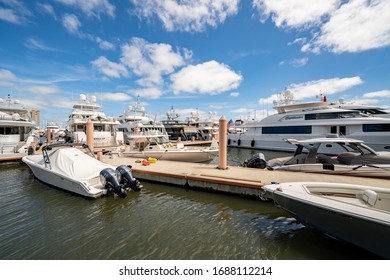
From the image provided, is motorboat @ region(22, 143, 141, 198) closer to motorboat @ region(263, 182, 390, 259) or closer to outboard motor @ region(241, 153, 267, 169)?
motorboat @ region(263, 182, 390, 259)

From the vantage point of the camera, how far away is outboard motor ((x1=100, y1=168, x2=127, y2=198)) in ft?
21.2

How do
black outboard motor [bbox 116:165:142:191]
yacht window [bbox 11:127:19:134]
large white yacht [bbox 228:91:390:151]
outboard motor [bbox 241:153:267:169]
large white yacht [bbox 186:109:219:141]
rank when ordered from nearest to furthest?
black outboard motor [bbox 116:165:142:191] → outboard motor [bbox 241:153:267:169] → yacht window [bbox 11:127:19:134] → large white yacht [bbox 228:91:390:151] → large white yacht [bbox 186:109:219:141]

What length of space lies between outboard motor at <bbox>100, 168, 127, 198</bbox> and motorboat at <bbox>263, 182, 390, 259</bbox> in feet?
16.1

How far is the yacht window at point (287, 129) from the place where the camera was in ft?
65.9

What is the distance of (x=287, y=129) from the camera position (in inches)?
850

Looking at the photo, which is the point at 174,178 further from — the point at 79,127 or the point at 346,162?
the point at 79,127

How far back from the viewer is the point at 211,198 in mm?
6941

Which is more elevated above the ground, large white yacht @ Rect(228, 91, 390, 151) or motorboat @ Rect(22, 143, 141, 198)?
large white yacht @ Rect(228, 91, 390, 151)

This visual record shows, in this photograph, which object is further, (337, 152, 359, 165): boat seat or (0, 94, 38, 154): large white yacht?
(0, 94, 38, 154): large white yacht

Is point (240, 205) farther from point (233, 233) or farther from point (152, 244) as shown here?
point (152, 244)

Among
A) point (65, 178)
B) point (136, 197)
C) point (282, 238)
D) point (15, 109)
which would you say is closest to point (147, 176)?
point (136, 197)

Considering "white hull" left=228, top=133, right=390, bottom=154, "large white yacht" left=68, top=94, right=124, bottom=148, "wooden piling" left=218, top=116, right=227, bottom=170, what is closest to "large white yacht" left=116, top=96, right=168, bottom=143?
"large white yacht" left=68, top=94, right=124, bottom=148

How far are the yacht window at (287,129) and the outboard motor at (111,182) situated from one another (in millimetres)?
20275

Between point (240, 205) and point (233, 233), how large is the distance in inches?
70.3
